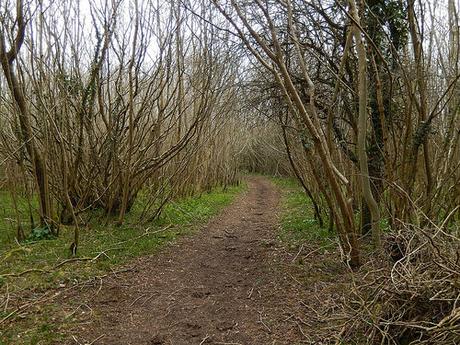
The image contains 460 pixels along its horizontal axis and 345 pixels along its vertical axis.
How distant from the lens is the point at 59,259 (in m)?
6.19

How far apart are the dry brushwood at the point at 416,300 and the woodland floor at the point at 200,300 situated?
2.11ft

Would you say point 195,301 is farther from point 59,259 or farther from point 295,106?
point 295,106

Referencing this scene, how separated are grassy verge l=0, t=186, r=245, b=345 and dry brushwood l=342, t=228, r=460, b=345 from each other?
280 centimetres

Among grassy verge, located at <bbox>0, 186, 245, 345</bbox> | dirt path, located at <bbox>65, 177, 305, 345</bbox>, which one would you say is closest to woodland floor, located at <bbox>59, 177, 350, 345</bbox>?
dirt path, located at <bbox>65, 177, 305, 345</bbox>

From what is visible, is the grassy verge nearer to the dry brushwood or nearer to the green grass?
the green grass

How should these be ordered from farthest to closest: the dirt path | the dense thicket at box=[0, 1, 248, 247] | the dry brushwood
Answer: the dense thicket at box=[0, 1, 248, 247]
the dirt path
the dry brushwood

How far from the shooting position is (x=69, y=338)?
12.7 ft

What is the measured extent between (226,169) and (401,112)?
13.5 metres

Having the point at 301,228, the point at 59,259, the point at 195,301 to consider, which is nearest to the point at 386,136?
the point at 195,301

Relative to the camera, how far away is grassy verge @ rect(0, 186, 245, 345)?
404 cm

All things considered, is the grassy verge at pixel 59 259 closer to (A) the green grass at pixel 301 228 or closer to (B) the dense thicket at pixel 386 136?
(A) the green grass at pixel 301 228

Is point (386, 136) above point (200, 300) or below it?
above

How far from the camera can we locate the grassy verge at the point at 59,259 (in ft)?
13.3

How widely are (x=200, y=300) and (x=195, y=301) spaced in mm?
66
